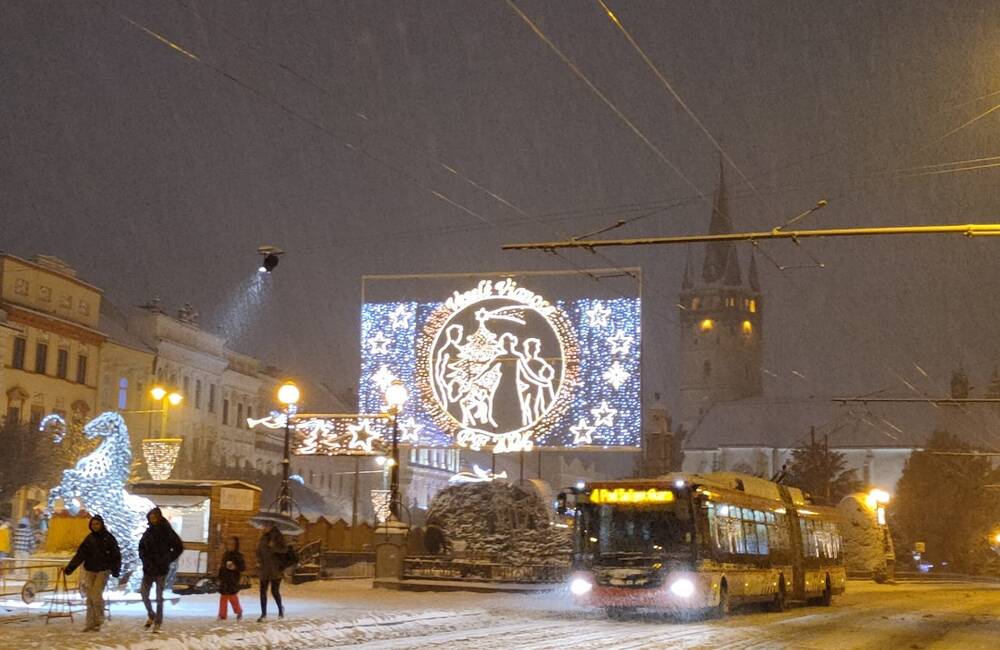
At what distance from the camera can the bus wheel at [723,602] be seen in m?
25.4

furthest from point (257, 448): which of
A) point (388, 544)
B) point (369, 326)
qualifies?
point (388, 544)

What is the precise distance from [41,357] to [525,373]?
88.8ft

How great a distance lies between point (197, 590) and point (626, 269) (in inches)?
857

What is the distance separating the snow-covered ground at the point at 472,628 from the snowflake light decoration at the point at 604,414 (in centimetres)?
1485

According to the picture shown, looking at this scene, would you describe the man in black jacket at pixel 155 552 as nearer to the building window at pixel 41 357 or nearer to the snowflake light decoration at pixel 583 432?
the snowflake light decoration at pixel 583 432

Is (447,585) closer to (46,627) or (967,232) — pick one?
(46,627)

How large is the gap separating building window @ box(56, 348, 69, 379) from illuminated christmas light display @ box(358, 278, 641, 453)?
23.1 meters

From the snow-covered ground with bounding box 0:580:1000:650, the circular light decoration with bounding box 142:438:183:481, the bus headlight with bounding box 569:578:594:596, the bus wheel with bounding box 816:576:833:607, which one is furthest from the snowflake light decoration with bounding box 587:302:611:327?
the bus headlight with bounding box 569:578:594:596

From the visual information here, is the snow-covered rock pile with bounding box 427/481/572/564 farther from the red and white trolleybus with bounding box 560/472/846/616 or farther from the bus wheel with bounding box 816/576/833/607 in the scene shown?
the red and white trolleybus with bounding box 560/472/846/616

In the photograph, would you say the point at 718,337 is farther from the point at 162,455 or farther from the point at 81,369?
the point at 162,455

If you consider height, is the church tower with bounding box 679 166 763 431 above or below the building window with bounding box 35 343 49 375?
above

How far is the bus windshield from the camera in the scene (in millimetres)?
24688

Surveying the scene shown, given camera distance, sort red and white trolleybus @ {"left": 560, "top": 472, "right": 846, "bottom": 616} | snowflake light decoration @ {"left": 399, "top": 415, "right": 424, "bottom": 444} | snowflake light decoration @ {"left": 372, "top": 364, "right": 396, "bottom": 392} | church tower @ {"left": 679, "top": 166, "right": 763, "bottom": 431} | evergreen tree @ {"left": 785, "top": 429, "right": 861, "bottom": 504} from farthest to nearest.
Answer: church tower @ {"left": 679, "top": 166, "right": 763, "bottom": 431} < evergreen tree @ {"left": 785, "top": 429, "right": 861, "bottom": 504} < snowflake light decoration @ {"left": 372, "top": 364, "right": 396, "bottom": 392} < snowflake light decoration @ {"left": 399, "top": 415, "right": 424, "bottom": 444} < red and white trolleybus @ {"left": 560, "top": 472, "right": 846, "bottom": 616}

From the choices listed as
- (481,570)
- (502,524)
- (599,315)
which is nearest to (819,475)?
(599,315)
